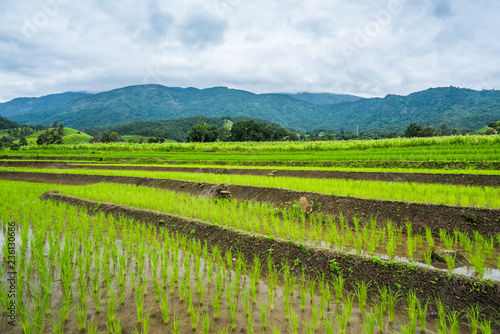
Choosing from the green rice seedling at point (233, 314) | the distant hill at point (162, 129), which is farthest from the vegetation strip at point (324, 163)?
the distant hill at point (162, 129)

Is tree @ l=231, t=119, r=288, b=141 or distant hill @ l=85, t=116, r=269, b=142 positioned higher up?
distant hill @ l=85, t=116, r=269, b=142

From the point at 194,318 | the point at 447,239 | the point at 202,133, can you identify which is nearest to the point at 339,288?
the point at 194,318

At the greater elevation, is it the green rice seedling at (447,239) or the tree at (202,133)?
the tree at (202,133)

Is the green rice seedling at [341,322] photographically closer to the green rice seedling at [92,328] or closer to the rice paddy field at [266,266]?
the rice paddy field at [266,266]

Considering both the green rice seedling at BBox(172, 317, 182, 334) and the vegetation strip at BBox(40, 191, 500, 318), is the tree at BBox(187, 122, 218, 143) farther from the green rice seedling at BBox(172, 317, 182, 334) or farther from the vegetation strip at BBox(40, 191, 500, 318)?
the green rice seedling at BBox(172, 317, 182, 334)

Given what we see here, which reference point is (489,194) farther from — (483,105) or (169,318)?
(483,105)

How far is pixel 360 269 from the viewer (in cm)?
464

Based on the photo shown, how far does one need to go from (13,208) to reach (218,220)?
7871 mm

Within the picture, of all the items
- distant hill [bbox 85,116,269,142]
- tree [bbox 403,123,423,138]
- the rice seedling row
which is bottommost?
the rice seedling row

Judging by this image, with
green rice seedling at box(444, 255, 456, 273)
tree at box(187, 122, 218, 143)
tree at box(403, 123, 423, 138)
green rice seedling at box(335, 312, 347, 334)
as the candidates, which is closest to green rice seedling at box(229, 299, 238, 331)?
green rice seedling at box(335, 312, 347, 334)

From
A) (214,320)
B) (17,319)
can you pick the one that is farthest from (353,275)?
(17,319)

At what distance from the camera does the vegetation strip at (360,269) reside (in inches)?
148

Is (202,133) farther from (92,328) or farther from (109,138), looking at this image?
(92,328)

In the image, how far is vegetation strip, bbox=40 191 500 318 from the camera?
3.77 m
